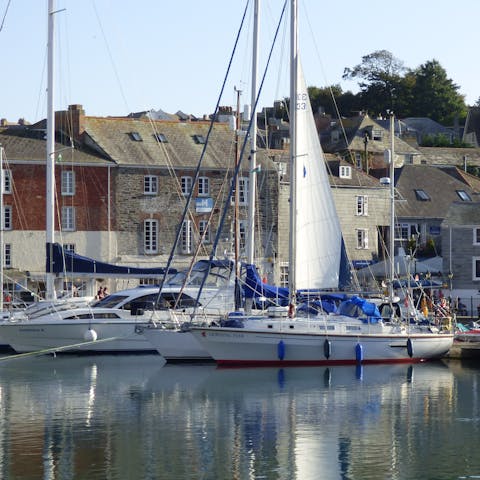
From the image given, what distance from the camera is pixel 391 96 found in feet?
491

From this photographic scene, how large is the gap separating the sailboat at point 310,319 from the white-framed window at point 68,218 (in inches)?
1095

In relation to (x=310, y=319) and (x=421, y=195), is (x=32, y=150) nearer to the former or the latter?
(x=421, y=195)

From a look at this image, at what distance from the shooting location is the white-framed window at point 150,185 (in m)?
73.2

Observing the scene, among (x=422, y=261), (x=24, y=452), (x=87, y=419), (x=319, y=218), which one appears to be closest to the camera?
(x=24, y=452)

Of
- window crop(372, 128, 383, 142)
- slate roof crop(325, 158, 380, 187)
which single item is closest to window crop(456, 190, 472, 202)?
slate roof crop(325, 158, 380, 187)

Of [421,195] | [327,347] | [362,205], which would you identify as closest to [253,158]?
[327,347]

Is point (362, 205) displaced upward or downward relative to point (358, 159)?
downward

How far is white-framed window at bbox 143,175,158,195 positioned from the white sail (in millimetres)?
28214

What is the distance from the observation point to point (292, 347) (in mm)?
44375

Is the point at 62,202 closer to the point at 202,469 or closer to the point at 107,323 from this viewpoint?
the point at 107,323

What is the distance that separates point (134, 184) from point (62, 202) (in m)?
4.41

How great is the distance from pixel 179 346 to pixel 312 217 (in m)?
6.79

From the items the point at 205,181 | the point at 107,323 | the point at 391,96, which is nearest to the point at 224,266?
the point at 107,323

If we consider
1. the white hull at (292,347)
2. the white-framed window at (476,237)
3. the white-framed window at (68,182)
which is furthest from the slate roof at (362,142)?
the white hull at (292,347)
